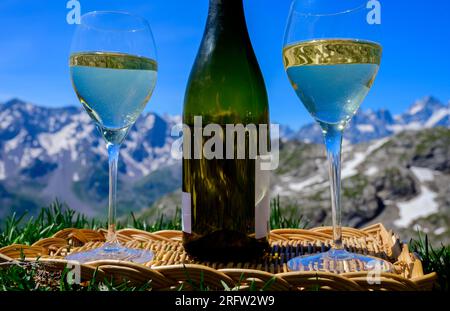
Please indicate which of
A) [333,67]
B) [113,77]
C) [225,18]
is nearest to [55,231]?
[113,77]

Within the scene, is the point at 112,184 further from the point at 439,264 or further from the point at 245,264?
the point at 439,264

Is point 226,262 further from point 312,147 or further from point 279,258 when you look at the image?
point 312,147

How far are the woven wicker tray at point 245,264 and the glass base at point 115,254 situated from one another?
1.8 inches

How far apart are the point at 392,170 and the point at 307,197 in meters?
13.2

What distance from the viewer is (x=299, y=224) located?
286 cm

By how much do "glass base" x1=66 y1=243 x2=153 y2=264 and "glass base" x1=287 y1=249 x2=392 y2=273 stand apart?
508mm

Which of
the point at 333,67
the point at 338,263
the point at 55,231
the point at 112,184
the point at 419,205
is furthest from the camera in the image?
the point at 419,205

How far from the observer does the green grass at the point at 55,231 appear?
1376 mm

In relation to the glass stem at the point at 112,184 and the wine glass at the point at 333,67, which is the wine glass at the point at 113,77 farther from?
the wine glass at the point at 333,67

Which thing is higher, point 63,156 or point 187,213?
point 63,156

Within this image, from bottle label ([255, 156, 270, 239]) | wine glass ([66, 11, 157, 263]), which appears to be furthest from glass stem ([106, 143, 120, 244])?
bottle label ([255, 156, 270, 239])

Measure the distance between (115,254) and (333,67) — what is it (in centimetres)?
98

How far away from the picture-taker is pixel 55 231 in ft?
8.20

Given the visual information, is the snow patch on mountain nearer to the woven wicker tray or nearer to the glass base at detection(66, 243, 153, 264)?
the woven wicker tray
